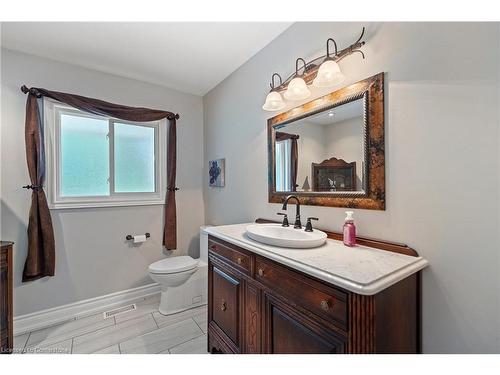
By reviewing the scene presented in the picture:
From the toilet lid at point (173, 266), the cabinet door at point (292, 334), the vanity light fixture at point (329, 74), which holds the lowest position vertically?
the toilet lid at point (173, 266)

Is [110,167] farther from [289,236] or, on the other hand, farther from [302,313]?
[302,313]

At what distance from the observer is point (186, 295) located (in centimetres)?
222

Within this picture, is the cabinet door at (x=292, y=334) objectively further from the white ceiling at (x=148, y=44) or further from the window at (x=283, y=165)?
the white ceiling at (x=148, y=44)

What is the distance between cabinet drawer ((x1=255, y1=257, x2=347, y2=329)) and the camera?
31.7 inches

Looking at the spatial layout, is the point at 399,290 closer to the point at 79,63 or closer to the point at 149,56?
the point at 149,56

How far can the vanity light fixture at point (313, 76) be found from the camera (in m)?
1.20

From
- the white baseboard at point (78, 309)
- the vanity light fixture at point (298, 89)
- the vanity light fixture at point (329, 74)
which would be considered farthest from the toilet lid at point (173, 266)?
the vanity light fixture at point (329, 74)

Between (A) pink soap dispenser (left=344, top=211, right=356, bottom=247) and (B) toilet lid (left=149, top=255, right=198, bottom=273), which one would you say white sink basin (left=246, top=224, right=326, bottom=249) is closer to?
(A) pink soap dispenser (left=344, top=211, right=356, bottom=247)

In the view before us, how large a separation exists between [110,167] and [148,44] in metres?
1.29

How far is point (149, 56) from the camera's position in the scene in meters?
2.02

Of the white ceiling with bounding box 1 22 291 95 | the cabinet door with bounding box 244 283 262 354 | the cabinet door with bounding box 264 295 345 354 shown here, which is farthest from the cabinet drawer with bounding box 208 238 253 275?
the white ceiling with bounding box 1 22 291 95

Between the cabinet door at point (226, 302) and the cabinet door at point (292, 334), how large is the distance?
0.90ft

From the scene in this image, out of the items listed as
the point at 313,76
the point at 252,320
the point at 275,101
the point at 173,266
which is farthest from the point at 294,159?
the point at 173,266

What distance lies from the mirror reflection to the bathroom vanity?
0.35 meters
